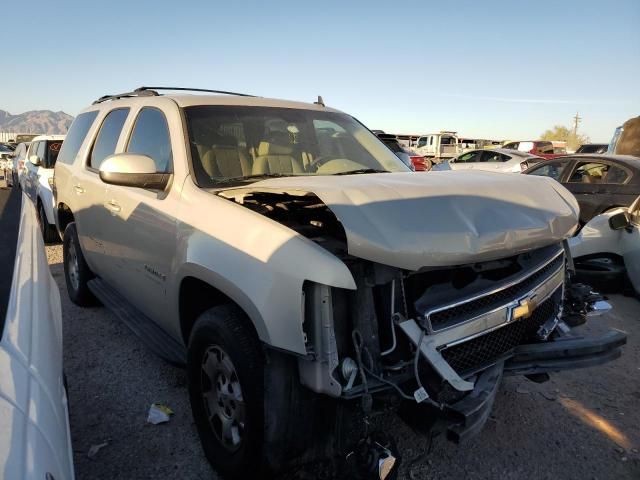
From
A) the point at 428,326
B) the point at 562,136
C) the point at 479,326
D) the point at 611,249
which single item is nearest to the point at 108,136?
the point at 428,326

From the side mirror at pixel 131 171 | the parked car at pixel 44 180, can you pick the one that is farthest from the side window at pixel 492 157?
the side mirror at pixel 131 171

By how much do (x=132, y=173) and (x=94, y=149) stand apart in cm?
196

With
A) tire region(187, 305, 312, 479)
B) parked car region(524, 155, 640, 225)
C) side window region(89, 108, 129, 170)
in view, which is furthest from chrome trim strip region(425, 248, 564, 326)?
parked car region(524, 155, 640, 225)

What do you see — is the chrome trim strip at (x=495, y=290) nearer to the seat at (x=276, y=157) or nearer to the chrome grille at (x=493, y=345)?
the chrome grille at (x=493, y=345)

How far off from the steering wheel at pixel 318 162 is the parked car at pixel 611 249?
138 inches

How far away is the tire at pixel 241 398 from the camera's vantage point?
2098mm

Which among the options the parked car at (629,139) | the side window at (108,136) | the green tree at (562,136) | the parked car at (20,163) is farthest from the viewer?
the green tree at (562,136)

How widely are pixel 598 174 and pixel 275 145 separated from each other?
7179 millimetres

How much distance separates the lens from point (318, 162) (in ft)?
11.7

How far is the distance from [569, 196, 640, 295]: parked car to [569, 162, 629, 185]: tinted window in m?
2.39

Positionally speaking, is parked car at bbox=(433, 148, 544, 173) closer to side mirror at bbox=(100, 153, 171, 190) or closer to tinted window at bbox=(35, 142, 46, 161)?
tinted window at bbox=(35, 142, 46, 161)

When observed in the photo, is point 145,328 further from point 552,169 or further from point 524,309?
point 552,169

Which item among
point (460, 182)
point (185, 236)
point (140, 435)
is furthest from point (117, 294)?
point (460, 182)

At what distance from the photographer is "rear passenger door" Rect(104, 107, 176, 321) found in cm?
291
